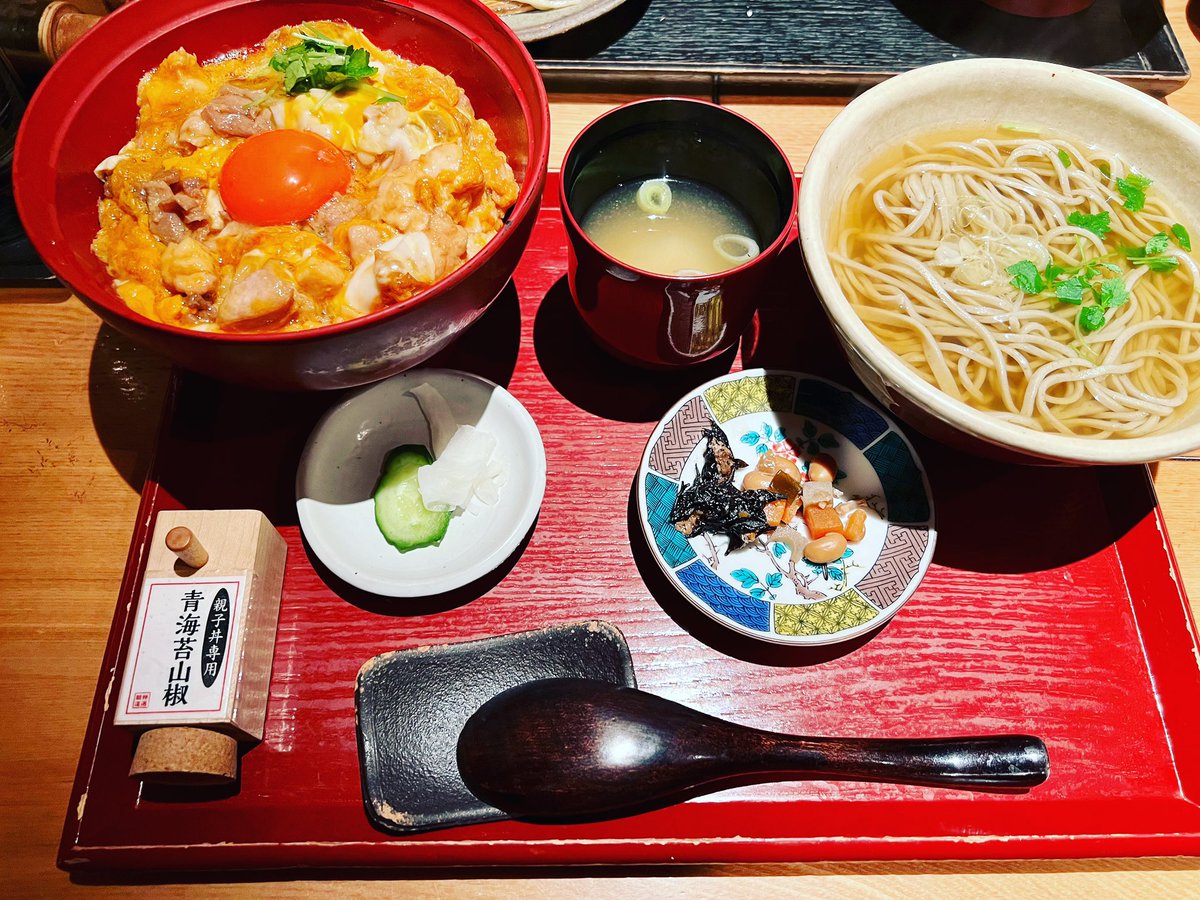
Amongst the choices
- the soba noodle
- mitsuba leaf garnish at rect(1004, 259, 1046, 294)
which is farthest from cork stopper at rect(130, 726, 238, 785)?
mitsuba leaf garnish at rect(1004, 259, 1046, 294)

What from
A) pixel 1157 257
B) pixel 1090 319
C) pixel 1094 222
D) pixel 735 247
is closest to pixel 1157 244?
pixel 1157 257

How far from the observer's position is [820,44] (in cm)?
232

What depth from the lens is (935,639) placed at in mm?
1479

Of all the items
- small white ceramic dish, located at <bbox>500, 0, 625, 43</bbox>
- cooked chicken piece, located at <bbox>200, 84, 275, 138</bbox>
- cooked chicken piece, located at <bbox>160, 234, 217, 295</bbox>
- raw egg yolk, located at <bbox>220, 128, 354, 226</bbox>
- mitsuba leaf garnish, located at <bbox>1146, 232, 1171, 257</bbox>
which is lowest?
cooked chicken piece, located at <bbox>160, 234, 217, 295</bbox>

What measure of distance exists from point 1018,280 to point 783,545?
83 cm

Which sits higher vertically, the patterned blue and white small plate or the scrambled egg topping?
the scrambled egg topping

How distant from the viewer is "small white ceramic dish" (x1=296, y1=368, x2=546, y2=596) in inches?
56.6

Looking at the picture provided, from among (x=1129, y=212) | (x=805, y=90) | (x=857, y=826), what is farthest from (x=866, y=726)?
(x=805, y=90)

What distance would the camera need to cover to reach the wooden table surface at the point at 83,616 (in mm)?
1330

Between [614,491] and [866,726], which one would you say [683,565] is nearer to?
[614,491]

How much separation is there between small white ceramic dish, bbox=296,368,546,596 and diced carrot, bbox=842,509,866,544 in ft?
2.05

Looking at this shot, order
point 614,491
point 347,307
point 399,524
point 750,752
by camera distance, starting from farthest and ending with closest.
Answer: point 614,491
point 399,524
point 347,307
point 750,752

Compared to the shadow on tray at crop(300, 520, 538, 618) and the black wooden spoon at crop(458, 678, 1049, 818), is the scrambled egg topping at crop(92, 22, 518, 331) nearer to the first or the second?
the shadow on tray at crop(300, 520, 538, 618)

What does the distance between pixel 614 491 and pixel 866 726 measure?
0.67m
